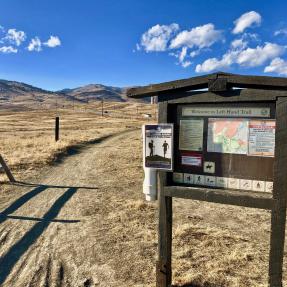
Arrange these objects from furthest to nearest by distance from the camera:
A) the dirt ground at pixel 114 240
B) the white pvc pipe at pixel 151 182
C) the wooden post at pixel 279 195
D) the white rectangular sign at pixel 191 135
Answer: the dirt ground at pixel 114 240 < the white pvc pipe at pixel 151 182 < the white rectangular sign at pixel 191 135 < the wooden post at pixel 279 195

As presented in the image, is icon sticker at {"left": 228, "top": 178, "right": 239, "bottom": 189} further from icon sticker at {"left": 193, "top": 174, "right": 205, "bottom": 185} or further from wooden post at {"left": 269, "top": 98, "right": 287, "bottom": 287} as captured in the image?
wooden post at {"left": 269, "top": 98, "right": 287, "bottom": 287}

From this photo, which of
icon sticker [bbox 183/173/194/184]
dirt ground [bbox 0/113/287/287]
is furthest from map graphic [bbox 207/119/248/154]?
dirt ground [bbox 0/113/287/287]

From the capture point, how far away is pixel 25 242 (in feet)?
24.1

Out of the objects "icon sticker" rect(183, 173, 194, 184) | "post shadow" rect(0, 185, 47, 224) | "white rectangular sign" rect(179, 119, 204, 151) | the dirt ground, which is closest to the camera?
"white rectangular sign" rect(179, 119, 204, 151)

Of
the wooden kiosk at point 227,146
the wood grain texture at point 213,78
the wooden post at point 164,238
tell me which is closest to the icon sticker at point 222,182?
the wooden kiosk at point 227,146

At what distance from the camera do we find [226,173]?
198 inches

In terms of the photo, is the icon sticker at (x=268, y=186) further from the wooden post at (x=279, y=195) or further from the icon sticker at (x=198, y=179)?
the icon sticker at (x=198, y=179)

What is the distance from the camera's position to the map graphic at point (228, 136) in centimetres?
486

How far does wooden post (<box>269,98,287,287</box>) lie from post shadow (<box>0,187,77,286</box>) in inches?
166

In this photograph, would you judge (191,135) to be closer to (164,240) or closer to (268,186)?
(268,186)

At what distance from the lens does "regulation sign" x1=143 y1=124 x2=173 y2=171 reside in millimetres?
5305

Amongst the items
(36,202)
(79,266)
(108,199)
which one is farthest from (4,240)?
(108,199)

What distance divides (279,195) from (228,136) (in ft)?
3.31

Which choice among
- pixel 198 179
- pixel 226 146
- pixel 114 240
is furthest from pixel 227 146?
pixel 114 240
